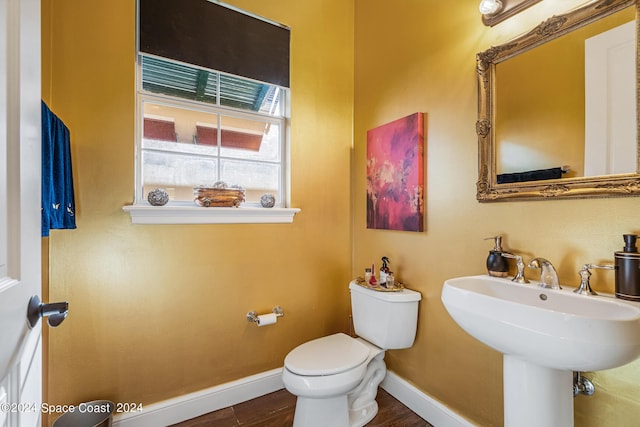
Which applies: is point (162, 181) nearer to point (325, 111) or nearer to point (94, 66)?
point (94, 66)

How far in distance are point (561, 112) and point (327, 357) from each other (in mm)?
1462

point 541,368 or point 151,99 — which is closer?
point 541,368

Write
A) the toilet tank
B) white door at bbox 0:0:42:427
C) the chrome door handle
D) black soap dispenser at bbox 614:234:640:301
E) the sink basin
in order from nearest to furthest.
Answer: white door at bbox 0:0:42:427 → the chrome door handle → the sink basin → black soap dispenser at bbox 614:234:640:301 → the toilet tank

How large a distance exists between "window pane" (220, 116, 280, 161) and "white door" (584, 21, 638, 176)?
62.8 inches

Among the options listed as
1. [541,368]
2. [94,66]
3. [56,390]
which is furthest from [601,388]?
[94,66]

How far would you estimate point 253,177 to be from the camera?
1.94m

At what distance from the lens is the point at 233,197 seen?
1.72m

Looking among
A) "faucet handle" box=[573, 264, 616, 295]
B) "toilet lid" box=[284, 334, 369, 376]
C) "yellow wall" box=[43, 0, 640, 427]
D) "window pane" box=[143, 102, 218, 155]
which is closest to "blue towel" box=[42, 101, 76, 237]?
"yellow wall" box=[43, 0, 640, 427]

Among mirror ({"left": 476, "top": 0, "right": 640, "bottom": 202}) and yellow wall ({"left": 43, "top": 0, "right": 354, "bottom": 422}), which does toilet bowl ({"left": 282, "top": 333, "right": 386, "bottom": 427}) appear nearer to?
yellow wall ({"left": 43, "top": 0, "right": 354, "bottom": 422})

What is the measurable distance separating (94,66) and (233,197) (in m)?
0.92

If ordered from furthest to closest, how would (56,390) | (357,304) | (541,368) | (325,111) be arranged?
(325,111) → (357,304) → (56,390) → (541,368)

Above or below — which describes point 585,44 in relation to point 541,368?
above

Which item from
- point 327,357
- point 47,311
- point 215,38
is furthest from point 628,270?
point 215,38

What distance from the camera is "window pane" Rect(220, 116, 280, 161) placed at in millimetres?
1868
